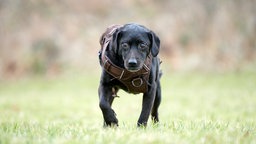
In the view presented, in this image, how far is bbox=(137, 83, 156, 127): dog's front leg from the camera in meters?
7.02

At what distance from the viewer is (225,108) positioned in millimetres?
15711

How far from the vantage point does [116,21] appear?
34.2 m

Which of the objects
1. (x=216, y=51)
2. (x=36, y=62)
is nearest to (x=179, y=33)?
(x=216, y=51)

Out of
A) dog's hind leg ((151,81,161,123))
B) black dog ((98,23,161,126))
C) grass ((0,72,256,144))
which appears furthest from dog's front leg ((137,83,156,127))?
dog's hind leg ((151,81,161,123))

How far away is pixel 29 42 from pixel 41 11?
3.13m

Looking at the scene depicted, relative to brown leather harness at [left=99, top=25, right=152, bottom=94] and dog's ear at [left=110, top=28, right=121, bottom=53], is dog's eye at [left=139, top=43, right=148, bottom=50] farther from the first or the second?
dog's ear at [left=110, top=28, right=121, bottom=53]

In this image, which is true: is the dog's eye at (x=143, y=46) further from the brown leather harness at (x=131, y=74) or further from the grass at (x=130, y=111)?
the grass at (x=130, y=111)

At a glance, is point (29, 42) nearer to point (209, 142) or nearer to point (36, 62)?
point (36, 62)

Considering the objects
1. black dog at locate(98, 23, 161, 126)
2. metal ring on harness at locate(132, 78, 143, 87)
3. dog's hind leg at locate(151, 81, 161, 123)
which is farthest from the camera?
dog's hind leg at locate(151, 81, 161, 123)

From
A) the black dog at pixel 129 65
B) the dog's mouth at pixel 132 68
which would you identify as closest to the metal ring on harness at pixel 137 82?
the black dog at pixel 129 65

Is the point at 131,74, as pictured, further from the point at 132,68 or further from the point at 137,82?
the point at 132,68

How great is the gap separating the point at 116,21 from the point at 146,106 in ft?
90.0

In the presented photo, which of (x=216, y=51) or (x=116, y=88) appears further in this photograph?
(x=216, y=51)

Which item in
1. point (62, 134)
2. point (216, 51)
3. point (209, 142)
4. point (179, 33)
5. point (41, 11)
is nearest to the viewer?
point (209, 142)
